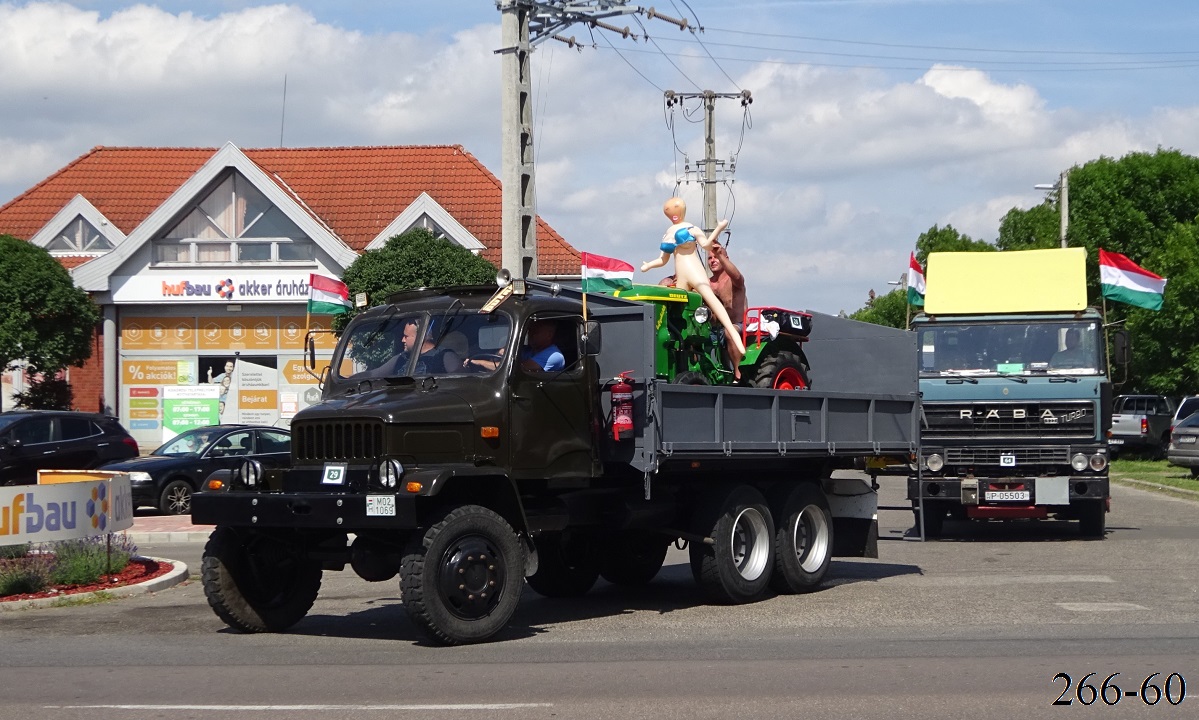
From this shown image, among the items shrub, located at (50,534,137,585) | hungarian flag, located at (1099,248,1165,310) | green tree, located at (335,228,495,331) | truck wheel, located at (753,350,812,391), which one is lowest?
shrub, located at (50,534,137,585)

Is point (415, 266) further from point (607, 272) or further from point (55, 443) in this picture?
point (607, 272)

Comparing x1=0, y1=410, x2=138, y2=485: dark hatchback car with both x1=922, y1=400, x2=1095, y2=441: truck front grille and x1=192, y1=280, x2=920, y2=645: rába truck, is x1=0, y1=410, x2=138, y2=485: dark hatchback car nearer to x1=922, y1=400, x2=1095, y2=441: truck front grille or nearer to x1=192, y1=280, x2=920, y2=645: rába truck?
x1=192, y1=280, x2=920, y2=645: rába truck

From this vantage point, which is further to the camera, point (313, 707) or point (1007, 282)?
point (1007, 282)

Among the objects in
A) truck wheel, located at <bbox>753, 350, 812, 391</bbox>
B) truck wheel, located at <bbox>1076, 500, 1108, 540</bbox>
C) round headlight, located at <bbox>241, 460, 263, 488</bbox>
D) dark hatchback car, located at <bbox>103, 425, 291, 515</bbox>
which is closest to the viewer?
round headlight, located at <bbox>241, 460, 263, 488</bbox>

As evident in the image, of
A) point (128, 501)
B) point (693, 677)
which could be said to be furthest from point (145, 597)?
point (693, 677)

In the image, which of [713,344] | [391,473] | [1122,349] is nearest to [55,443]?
[713,344]

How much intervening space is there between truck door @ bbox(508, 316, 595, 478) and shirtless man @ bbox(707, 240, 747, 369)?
2069mm

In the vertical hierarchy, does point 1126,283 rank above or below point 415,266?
below

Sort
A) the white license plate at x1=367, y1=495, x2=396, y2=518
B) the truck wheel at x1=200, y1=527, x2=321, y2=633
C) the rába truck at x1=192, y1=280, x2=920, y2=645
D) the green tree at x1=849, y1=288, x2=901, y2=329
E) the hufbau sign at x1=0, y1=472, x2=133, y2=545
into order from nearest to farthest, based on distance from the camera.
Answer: the white license plate at x1=367, y1=495, x2=396, y2=518 < the rába truck at x1=192, y1=280, x2=920, y2=645 < the truck wheel at x1=200, y1=527, x2=321, y2=633 < the hufbau sign at x1=0, y1=472, x2=133, y2=545 < the green tree at x1=849, y1=288, x2=901, y2=329

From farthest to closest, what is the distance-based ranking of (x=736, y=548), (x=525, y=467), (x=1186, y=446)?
(x=1186, y=446) → (x=736, y=548) → (x=525, y=467)

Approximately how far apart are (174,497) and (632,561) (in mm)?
11829

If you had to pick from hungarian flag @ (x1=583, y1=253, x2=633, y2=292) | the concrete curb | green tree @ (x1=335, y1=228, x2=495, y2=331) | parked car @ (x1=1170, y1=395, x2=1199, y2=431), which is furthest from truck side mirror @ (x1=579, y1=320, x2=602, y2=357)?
parked car @ (x1=1170, y1=395, x2=1199, y2=431)

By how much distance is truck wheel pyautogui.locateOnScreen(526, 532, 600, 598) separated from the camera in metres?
12.7

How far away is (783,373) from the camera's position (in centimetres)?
1348
